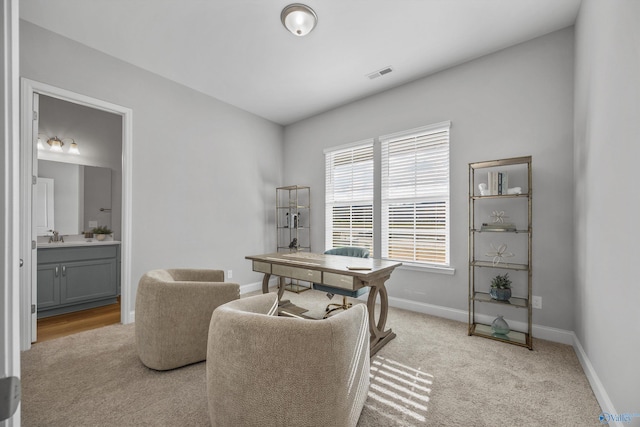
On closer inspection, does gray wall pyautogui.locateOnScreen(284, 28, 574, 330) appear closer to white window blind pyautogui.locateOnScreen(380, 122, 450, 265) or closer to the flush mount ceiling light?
white window blind pyautogui.locateOnScreen(380, 122, 450, 265)

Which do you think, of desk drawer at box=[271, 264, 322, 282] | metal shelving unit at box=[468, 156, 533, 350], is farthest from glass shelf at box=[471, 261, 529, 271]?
desk drawer at box=[271, 264, 322, 282]

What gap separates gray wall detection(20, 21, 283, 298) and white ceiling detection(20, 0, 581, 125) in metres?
0.22

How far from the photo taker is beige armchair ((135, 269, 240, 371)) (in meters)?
2.12

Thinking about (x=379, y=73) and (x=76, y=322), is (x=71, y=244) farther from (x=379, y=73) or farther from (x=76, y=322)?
(x=379, y=73)

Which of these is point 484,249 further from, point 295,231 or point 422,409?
point 295,231

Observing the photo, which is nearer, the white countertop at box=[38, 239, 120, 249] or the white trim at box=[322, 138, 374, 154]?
the white countertop at box=[38, 239, 120, 249]

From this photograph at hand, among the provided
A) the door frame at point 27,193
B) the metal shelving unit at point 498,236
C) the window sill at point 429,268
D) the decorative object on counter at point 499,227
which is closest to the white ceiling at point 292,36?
the door frame at point 27,193

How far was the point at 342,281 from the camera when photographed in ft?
8.13

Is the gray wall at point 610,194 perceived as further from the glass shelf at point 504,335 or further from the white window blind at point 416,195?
the white window blind at point 416,195

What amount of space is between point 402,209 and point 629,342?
248 centimetres

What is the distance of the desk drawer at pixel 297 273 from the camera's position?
2.70 m

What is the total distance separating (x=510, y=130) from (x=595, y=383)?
2267 mm

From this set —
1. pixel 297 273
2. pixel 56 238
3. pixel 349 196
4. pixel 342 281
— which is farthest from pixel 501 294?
pixel 56 238

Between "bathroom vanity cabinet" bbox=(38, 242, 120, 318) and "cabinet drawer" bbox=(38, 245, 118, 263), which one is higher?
"cabinet drawer" bbox=(38, 245, 118, 263)
